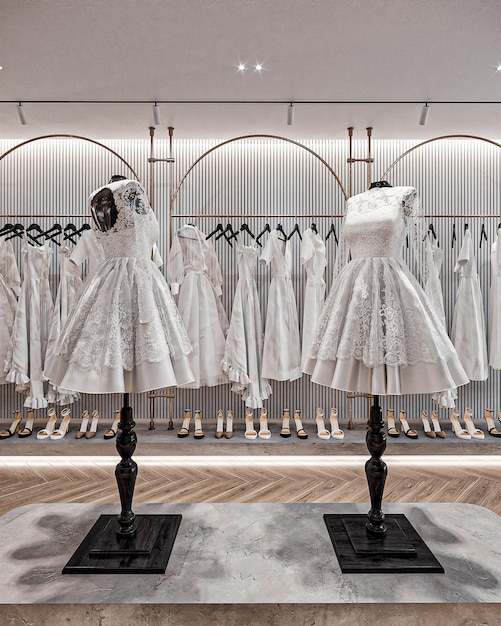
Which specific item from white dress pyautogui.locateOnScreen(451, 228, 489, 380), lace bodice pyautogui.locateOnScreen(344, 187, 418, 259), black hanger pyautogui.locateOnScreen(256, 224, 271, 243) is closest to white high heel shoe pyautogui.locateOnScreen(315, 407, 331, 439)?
white dress pyautogui.locateOnScreen(451, 228, 489, 380)

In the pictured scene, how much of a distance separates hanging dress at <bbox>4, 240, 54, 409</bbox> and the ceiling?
1.25 m

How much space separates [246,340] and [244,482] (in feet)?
4.04

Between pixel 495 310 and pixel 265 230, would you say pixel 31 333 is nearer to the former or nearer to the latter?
pixel 265 230

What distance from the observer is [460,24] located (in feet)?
8.22

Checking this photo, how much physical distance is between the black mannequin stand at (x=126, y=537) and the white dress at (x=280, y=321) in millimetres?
1960

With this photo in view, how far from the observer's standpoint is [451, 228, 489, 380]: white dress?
3.96 meters

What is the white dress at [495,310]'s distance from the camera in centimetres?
396

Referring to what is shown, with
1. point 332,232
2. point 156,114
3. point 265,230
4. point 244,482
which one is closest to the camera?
point 244,482

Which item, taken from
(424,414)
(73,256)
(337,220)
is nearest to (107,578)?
(73,256)

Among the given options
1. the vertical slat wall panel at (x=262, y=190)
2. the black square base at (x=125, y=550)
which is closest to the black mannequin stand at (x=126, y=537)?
the black square base at (x=125, y=550)

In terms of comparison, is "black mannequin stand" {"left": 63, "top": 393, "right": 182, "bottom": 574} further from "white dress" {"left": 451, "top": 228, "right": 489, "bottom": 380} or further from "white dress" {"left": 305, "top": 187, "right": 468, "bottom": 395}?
"white dress" {"left": 451, "top": 228, "right": 489, "bottom": 380}

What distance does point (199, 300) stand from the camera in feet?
13.1

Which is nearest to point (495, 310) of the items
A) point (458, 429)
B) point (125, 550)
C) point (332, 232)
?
point (458, 429)

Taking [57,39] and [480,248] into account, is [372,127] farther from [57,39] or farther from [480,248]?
[57,39]
